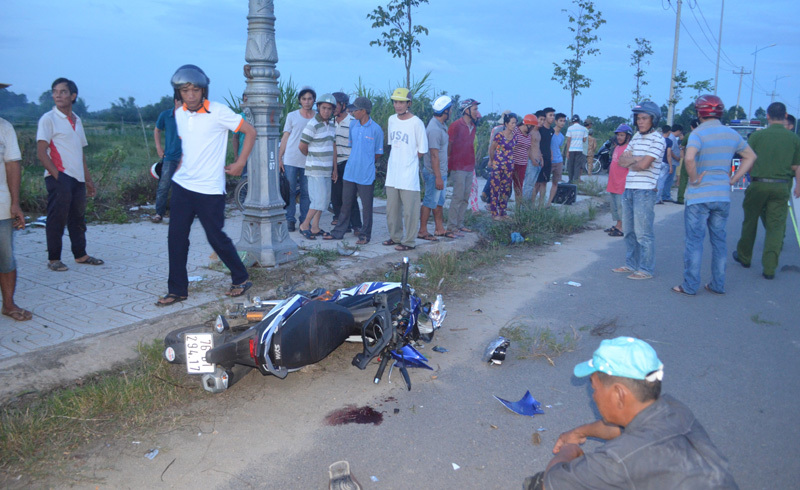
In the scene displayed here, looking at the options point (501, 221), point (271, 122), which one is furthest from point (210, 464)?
point (501, 221)

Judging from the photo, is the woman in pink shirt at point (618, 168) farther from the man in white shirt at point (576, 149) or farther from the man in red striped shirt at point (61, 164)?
the man in red striped shirt at point (61, 164)

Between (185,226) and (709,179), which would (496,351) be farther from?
(709,179)

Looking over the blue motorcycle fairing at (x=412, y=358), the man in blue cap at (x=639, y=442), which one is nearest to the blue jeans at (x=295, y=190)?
the blue motorcycle fairing at (x=412, y=358)

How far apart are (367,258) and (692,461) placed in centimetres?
543

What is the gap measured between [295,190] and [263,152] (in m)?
2.31

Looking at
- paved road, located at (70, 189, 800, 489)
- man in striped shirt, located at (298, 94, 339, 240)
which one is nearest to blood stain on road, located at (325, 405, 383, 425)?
paved road, located at (70, 189, 800, 489)

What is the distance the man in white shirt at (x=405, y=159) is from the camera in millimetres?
7578

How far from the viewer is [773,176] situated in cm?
712

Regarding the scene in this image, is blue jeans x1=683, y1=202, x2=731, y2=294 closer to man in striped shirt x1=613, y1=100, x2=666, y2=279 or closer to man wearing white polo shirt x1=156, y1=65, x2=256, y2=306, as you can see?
man in striped shirt x1=613, y1=100, x2=666, y2=279

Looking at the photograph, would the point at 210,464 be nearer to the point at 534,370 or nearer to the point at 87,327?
the point at 87,327

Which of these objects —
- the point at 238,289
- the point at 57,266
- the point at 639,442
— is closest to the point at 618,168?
the point at 238,289

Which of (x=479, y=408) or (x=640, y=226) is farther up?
(x=640, y=226)

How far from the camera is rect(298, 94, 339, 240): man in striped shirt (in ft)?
26.3

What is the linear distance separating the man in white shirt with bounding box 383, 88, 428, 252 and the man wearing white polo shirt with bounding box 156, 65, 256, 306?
2642 millimetres
